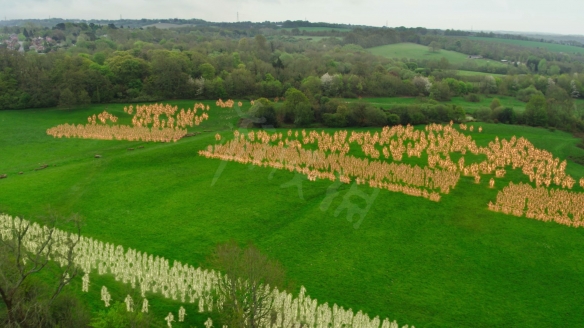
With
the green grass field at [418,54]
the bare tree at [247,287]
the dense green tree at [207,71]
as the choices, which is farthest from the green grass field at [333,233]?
the green grass field at [418,54]

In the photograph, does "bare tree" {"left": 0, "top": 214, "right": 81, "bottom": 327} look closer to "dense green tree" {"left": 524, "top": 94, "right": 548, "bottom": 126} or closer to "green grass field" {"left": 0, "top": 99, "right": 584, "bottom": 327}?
"green grass field" {"left": 0, "top": 99, "right": 584, "bottom": 327}

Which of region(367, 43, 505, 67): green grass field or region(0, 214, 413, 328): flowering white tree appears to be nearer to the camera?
region(0, 214, 413, 328): flowering white tree

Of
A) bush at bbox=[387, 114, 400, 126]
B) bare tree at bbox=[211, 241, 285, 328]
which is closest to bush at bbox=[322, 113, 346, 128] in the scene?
bush at bbox=[387, 114, 400, 126]

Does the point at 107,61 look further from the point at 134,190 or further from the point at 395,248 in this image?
the point at 395,248

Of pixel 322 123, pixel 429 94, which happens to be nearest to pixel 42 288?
pixel 322 123

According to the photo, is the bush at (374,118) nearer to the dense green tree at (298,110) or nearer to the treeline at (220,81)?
the treeline at (220,81)
